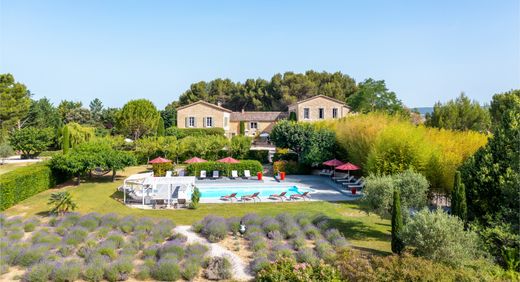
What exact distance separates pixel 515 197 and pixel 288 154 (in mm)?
26419

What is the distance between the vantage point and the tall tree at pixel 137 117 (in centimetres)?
5497

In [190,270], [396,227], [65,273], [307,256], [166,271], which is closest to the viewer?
[65,273]

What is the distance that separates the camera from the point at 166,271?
39.2 feet

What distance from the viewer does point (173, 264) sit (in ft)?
40.0

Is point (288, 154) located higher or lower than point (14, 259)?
higher

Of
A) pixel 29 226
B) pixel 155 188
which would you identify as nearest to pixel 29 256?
pixel 29 226

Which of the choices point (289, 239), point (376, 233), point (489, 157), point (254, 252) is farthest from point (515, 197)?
point (254, 252)

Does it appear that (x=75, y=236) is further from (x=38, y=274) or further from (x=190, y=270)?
(x=190, y=270)

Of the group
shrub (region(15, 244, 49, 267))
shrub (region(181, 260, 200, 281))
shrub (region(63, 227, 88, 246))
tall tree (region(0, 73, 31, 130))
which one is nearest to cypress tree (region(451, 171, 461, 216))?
shrub (region(181, 260, 200, 281))

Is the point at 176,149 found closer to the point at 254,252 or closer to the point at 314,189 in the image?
the point at 314,189

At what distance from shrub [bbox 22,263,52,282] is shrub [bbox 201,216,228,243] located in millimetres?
6093

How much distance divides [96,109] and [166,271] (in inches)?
3462

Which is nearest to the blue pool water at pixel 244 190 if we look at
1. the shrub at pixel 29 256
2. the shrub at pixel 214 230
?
the shrub at pixel 214 230

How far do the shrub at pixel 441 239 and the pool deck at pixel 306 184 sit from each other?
11409 mm
